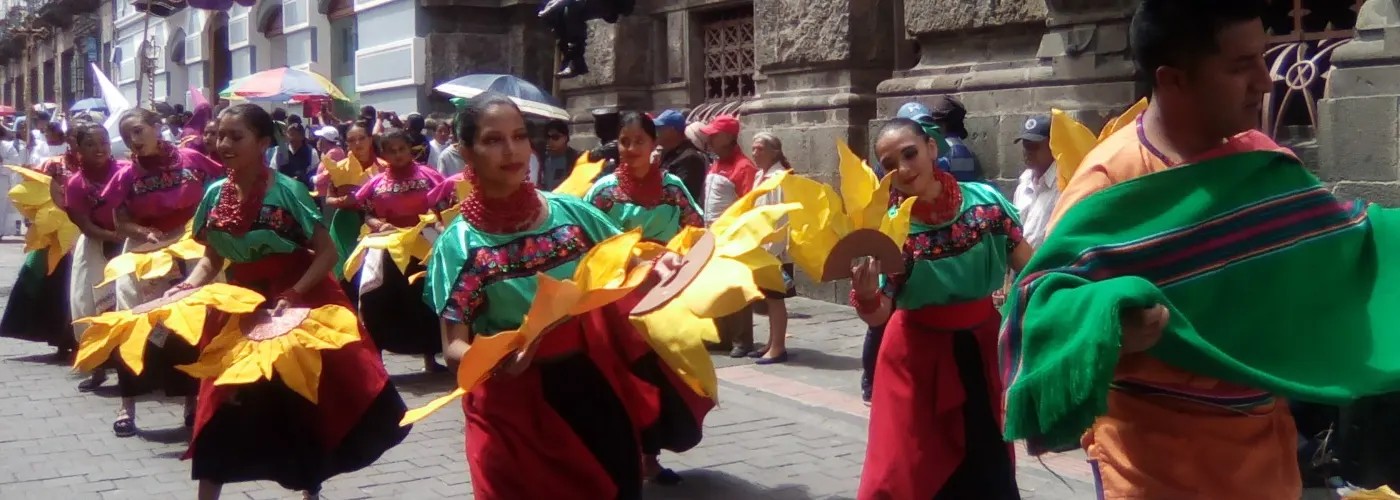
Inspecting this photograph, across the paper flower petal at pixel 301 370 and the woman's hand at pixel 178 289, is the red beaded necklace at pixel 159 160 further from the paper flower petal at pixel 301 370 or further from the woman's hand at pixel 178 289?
the paper flower petal at pixel 301 370

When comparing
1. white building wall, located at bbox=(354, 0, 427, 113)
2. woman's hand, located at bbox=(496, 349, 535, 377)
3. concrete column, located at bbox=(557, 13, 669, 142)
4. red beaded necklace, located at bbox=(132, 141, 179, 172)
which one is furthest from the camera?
white building wall, located at bbox=(354, 0, 427, 113)

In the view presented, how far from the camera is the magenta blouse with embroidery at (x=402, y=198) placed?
928 centimetres

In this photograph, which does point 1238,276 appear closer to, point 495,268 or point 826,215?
point 826,215

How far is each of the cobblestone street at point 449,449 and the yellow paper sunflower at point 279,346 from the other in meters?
1.25

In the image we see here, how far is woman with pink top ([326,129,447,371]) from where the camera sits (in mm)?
9297

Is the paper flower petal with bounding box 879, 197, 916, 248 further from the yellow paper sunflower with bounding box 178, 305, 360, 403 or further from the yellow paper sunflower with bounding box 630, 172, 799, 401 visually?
the yellow paper sunflower with bounding box 178, 305, 360, 403

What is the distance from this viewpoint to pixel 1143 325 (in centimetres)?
250

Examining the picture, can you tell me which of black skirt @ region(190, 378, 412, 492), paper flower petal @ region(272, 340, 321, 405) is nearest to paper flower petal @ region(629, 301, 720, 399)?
paper flower petal @ region(272, 340, 321, 405)

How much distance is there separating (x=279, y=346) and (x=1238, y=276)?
11.3ft

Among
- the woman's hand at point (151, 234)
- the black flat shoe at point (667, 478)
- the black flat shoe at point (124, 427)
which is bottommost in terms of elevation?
the black flat shoe at point (667, 478)

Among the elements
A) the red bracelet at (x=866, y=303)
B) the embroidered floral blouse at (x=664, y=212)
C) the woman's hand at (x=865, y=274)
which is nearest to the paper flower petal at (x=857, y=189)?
the woman's hand at (x=865, y=274)

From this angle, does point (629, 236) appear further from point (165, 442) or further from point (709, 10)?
point (709, 10)

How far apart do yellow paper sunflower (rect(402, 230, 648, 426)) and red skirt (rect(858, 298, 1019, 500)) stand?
1244mm

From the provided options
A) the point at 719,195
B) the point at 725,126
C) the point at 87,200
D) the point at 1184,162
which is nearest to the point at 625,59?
the point at 725,126
